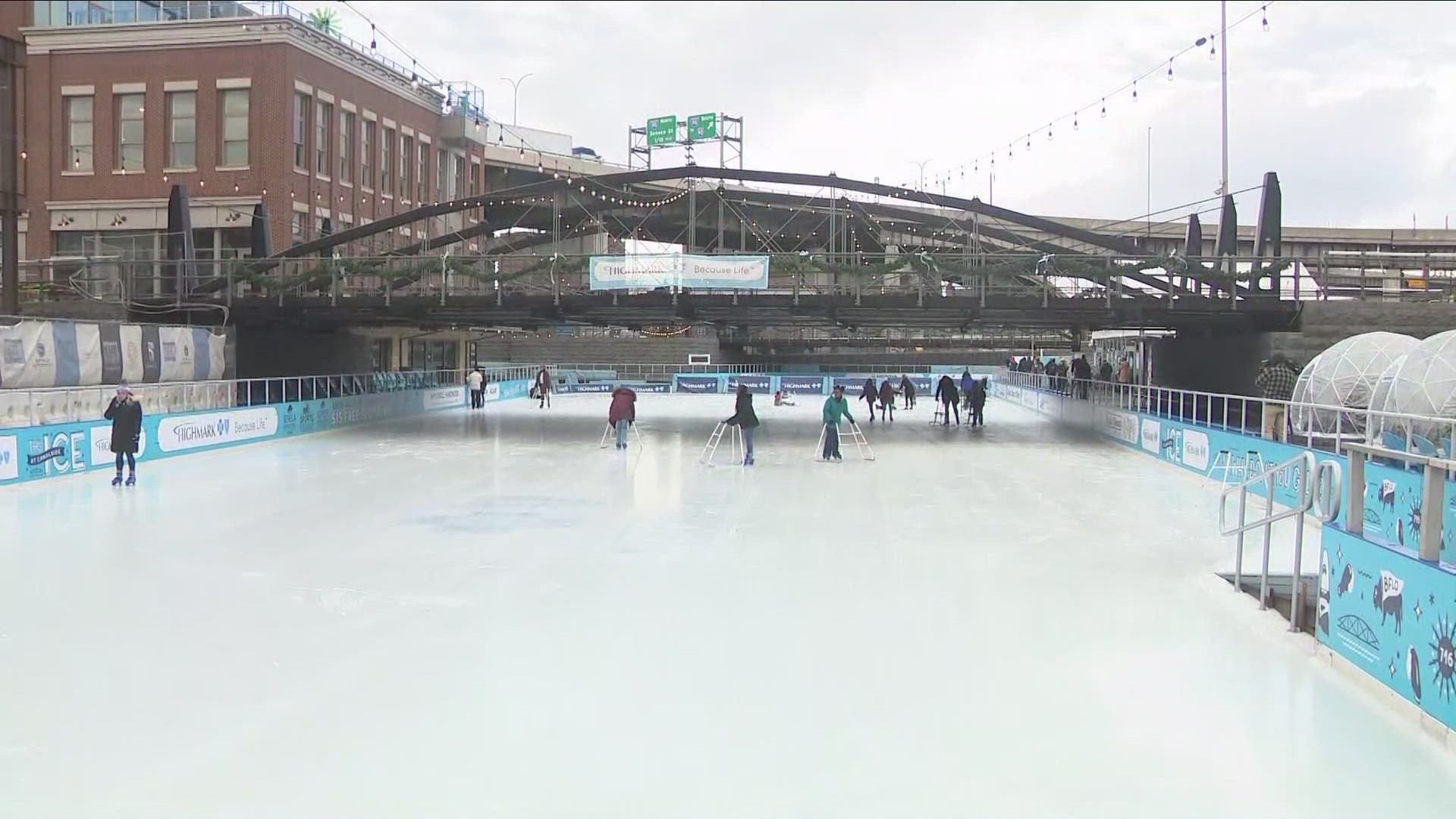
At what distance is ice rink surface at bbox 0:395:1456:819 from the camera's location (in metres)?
5.54

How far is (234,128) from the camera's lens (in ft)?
133

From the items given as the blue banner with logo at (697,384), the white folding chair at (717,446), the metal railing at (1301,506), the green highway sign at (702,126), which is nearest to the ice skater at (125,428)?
the white folding chair at (717,446)

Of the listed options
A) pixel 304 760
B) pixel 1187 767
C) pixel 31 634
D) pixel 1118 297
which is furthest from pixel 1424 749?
pixel 1118 297

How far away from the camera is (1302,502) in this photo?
8.73m

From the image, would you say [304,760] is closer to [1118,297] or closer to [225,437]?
[225,437]

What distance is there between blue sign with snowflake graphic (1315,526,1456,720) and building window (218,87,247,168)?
4030 centimetres

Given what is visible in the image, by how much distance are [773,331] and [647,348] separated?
10.1 metres

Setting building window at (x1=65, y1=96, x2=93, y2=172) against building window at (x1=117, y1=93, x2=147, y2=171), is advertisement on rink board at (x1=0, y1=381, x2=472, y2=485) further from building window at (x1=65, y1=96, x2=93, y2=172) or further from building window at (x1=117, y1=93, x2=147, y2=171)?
building window at (x1=65, y1=96, x2=93, y2=172)

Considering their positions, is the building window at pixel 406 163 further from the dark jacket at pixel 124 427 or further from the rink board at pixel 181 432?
the dark jacket at pixel 124 427

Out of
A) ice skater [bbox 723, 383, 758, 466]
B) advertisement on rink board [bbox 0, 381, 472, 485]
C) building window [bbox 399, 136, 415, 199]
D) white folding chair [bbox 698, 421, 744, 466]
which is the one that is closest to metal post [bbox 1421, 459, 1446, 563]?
ice skater [bbox 723, 383, 758, 466]

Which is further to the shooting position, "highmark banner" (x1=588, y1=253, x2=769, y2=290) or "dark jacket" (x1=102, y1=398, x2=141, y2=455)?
"highmark banner" (x1=588, y1=253, x2=769, y2=290)

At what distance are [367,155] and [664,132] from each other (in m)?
39.8

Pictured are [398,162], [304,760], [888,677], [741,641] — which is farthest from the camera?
[398,162]

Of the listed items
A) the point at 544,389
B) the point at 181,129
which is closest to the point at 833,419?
the point at 544,389
